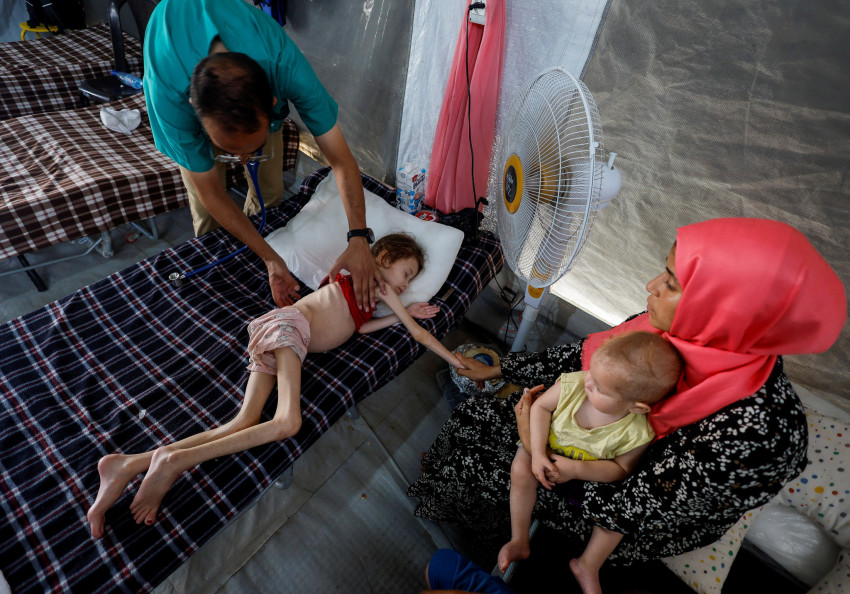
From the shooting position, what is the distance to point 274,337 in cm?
150

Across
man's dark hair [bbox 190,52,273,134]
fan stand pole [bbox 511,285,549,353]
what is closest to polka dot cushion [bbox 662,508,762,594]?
fan stand pole [bbox 511,285,549,353]

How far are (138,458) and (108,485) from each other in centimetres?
9

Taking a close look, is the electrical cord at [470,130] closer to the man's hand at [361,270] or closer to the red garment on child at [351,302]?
the man's hand at [361,270]

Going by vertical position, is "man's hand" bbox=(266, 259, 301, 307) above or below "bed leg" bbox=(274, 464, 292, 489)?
above

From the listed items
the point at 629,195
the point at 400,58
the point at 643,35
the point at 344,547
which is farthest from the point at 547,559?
the point at 400,58

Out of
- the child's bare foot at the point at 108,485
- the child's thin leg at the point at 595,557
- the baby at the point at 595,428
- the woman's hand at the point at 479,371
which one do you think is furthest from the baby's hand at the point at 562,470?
the child's bare foot at the point at 108,485

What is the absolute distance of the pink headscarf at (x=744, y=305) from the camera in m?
0.87

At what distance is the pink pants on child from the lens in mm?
1496

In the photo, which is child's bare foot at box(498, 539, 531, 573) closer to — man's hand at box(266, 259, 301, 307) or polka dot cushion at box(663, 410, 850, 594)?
polka dot cushion at box(663, 410, 850, 594)

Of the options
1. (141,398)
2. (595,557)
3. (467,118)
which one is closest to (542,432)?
(595,557)

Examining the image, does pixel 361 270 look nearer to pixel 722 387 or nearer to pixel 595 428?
pixel 595 428

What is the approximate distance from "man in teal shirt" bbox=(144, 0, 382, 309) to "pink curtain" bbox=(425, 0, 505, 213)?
0.53m

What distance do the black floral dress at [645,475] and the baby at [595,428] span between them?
0.06 m

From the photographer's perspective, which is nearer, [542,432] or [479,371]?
[542,432]
